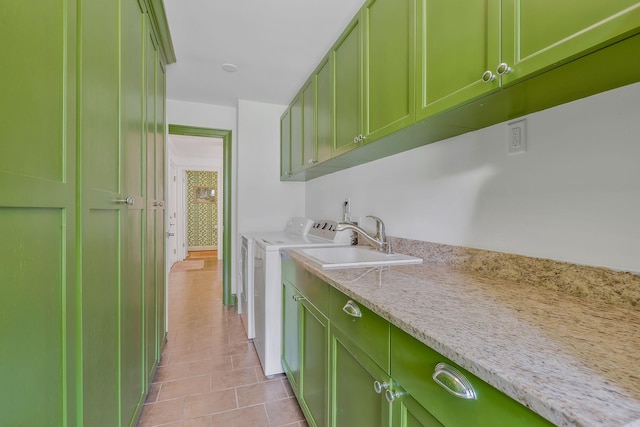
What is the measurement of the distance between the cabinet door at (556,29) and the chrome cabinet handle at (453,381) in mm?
741

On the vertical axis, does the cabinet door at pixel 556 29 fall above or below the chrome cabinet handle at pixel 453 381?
above

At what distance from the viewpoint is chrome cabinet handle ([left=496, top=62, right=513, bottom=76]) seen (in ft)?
2.55

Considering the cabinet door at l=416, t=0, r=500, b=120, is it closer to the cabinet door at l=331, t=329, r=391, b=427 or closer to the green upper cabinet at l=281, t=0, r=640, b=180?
the green upper cabinet at l=281, t=0, r=640, b=180

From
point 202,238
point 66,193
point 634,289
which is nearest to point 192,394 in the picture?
point 66,193

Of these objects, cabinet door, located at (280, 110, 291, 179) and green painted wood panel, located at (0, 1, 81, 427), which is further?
cabinet door, located at (280, 110, 291, 179)

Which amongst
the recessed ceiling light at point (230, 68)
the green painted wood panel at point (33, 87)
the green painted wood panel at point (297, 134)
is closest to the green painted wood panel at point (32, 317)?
the green painted wood panel at point (33, 87)

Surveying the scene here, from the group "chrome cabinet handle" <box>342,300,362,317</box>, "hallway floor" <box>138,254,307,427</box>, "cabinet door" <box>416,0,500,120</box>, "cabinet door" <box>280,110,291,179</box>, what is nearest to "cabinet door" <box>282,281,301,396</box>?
"hallway floor" <box>138,254,307,427</box>

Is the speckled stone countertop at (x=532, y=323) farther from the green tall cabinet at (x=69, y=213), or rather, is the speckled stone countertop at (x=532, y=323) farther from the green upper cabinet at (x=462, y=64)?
the green tall cabinet at (x=69, y=213)

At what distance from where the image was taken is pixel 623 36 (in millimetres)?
575

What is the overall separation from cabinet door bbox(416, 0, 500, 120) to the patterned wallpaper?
7.02 m

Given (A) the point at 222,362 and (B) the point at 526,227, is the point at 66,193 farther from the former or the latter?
(A) the point at 222,362

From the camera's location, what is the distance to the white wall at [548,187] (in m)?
0.79

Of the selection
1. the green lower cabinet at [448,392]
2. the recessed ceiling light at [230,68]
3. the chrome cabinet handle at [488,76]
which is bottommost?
the green lower cabinet at [448,392]

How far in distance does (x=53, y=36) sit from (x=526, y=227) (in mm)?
1485
